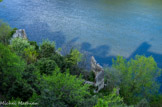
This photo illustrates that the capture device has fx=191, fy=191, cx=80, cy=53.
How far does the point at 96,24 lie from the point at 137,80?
2976 cm

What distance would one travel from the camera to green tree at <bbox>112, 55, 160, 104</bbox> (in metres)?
30.3

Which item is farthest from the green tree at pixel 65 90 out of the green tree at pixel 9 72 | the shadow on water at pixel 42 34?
the shadow on water at pixel 42 34

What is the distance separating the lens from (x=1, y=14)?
186ft

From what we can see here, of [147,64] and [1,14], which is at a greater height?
[1,14]

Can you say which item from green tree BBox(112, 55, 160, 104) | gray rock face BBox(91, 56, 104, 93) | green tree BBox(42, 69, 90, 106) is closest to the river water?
gray rock face BBox(91, 56, 104, 93)

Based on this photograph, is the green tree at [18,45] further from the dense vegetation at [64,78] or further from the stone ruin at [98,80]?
the stone ruin at [98,80]

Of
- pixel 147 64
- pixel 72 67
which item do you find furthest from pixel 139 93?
pixel 72 67

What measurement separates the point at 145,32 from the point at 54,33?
25.2m

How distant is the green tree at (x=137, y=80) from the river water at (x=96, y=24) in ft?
37.1

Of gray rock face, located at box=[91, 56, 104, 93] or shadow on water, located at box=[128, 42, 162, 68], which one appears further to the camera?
shadow on water, located at box=[128, 42, 162, 68]

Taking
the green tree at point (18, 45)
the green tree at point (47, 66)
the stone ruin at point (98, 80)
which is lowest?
the stone ruin at point (98, 80)

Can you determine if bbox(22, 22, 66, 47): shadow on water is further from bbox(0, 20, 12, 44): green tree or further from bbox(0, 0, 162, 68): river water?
bbox(0, 20, 12, 44): green tree

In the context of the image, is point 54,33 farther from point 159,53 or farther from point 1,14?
point 159,53

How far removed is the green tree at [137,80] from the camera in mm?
30328
